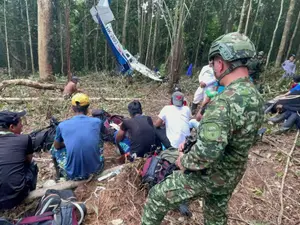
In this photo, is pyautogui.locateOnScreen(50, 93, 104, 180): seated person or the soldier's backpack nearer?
the soldier's backpack

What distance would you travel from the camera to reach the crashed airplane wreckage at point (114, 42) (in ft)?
37.7

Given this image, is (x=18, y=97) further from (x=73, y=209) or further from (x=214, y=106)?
(x=214, y=106)

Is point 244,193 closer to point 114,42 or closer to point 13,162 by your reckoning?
point 13,162

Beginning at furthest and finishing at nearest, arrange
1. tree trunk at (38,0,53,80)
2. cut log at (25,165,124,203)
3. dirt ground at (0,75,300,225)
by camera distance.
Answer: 1. tree trunk at (38,0,53,80)
2. cut log at (25,165,124,203)
3. dirt ground at (0,75,300,225)

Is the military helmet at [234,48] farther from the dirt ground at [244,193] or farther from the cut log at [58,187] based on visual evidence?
the cut log at [58,187]

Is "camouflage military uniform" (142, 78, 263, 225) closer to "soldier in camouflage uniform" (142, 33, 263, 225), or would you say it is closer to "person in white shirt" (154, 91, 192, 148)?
"soldier in camouflage uniform" (142, 33, 263, 225)

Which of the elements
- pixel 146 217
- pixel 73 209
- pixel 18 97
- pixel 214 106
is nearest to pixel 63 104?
pixel 18 97

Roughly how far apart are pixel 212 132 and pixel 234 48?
23.0 inches

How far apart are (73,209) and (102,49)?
18.8m

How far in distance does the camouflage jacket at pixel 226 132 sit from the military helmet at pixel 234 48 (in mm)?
167

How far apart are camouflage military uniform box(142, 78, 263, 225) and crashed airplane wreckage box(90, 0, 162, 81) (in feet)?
31.3

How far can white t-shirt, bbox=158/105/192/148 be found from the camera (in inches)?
Answer: 155

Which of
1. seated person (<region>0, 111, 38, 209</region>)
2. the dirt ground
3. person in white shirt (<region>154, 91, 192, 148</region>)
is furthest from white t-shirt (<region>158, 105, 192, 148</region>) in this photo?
seated person (<region>0, 111, 38, 209</region>)

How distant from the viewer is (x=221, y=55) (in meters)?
1.74
